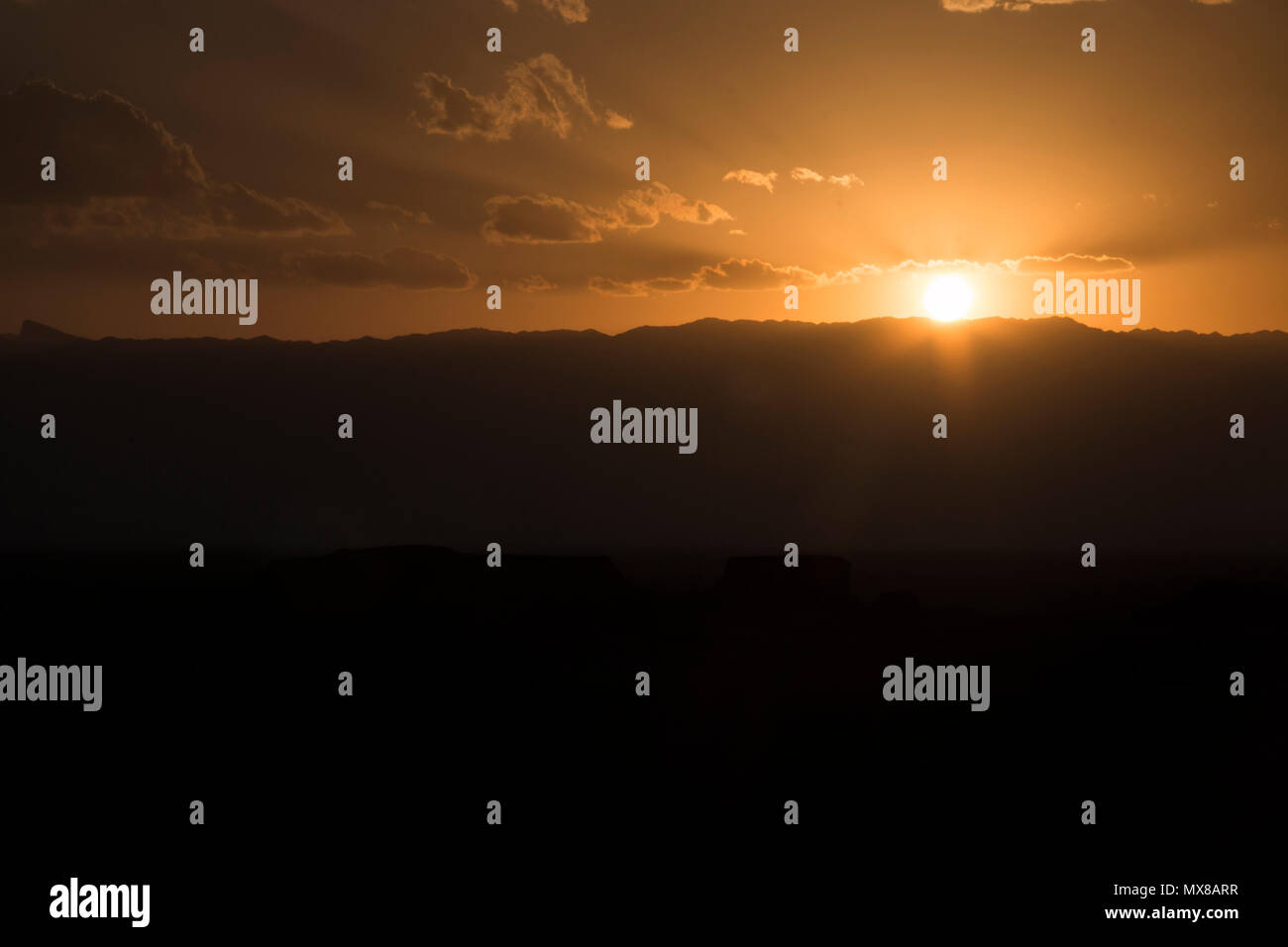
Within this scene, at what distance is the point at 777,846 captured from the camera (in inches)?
1265

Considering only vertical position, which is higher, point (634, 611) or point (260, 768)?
point (634, 611)

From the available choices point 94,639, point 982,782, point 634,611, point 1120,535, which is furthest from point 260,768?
point 1120,535

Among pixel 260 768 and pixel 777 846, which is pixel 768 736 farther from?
pixel 260 768

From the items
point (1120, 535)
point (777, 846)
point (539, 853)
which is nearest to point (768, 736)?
point (777, 846)

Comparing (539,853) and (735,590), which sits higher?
(735,590)

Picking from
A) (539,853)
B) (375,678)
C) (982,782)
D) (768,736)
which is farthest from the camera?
(375,678)

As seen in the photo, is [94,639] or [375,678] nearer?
[375,678]

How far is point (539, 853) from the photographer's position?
3197 centimetres

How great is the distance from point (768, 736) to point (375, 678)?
61.4ft

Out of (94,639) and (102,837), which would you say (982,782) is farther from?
(94,639)

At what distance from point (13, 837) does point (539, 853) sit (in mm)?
16774
